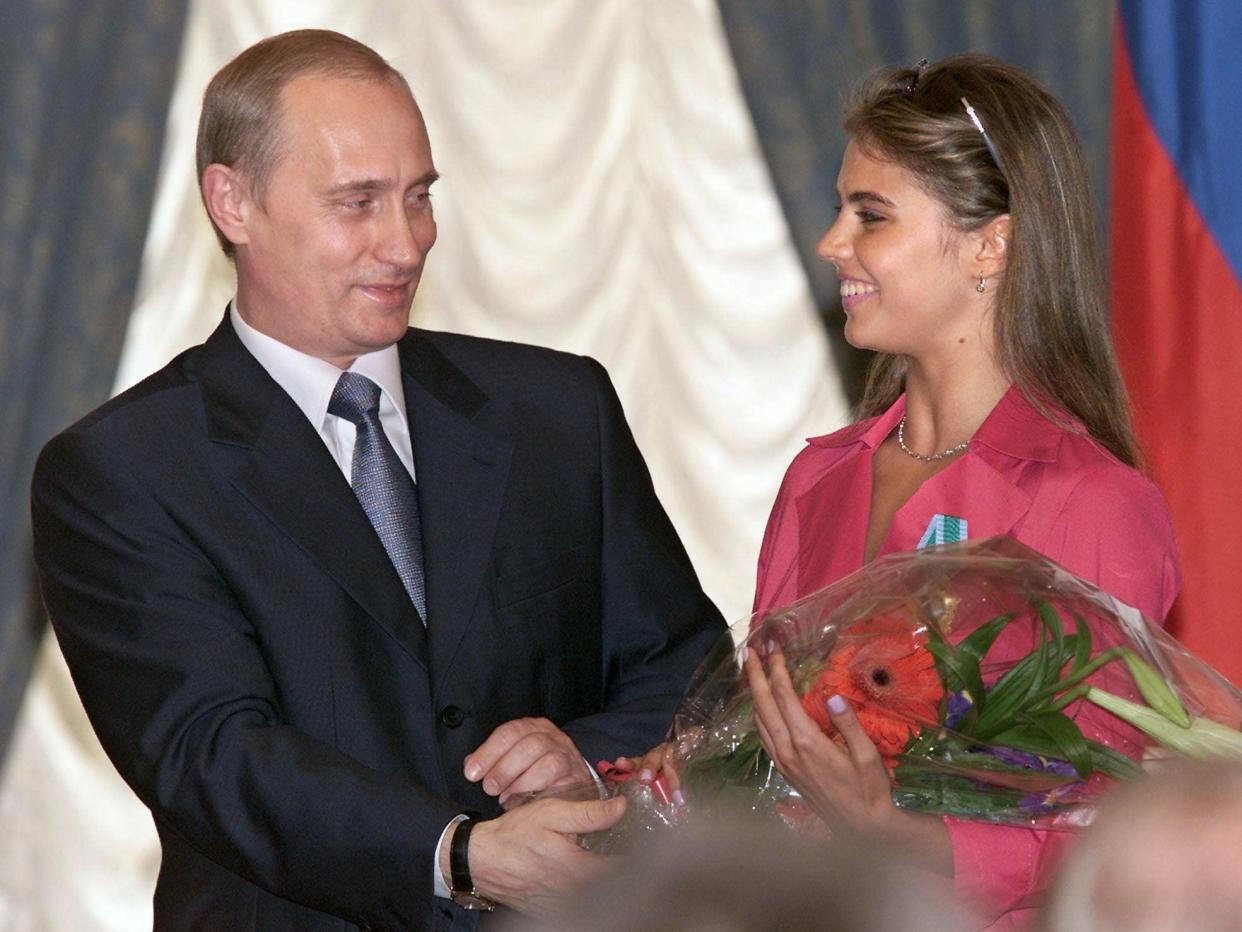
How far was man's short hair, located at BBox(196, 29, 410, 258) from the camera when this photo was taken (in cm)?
264

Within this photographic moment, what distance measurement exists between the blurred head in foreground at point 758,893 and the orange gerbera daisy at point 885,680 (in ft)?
2.80

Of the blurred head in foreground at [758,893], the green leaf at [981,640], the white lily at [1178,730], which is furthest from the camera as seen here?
the green leaf at [981,640]

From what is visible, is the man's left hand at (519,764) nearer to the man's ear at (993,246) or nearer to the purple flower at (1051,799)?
the purple flower at (1051,799)

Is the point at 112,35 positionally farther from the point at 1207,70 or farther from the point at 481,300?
the point at 1207,70

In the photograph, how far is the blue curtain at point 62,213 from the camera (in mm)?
4402

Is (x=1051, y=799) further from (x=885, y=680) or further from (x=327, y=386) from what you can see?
(x=327, y=386)

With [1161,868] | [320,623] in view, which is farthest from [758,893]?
[320,623]

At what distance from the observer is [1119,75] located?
4.49 metres

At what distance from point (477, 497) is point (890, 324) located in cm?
67

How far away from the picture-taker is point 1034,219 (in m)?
2.63

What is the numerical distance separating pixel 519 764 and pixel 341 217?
2.74ft

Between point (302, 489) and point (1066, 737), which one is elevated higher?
point (302, 489)

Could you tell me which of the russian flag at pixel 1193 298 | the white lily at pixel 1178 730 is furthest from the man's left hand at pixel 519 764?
the russian flag at pixel 1193 298

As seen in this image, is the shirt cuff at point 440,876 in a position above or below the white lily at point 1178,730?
below
